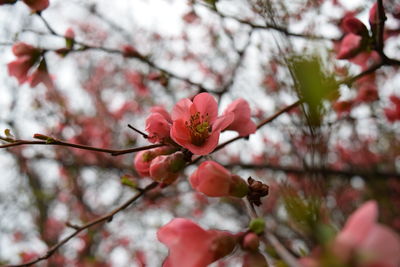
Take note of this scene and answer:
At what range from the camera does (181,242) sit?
2.73ft

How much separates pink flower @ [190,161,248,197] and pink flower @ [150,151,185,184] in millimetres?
126

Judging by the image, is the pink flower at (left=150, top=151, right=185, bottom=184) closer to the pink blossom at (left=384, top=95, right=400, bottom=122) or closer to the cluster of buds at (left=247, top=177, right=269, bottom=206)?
the cluster of buds at (left=247, top=177, right=269, bottom=206)

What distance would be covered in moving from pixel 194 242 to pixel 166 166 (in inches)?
12.3

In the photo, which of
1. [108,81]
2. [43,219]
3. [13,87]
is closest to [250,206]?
[13,87]

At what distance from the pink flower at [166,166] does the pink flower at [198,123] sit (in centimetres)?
6

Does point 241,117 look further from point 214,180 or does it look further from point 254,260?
point 254,260

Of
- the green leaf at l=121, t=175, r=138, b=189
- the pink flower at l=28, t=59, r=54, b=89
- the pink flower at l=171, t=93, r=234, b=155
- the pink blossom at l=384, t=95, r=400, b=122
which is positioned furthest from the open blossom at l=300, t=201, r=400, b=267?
the pink blossom at l=384, t=95, r=400, b=122

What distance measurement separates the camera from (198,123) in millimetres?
1216

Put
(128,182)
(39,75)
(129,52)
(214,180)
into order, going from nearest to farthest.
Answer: (214,180) → (128,182) → (39,75) → (129,52)

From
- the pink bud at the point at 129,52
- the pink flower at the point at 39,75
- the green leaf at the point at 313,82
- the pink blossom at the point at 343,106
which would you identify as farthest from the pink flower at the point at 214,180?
the pink blossom at the point at 343,106

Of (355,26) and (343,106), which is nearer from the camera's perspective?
(355,26)

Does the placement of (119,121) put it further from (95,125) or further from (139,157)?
(139,157)

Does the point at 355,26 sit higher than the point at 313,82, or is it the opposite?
the point at 355,26

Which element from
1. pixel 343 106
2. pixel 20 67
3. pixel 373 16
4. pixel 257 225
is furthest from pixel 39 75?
pixel 343 106
